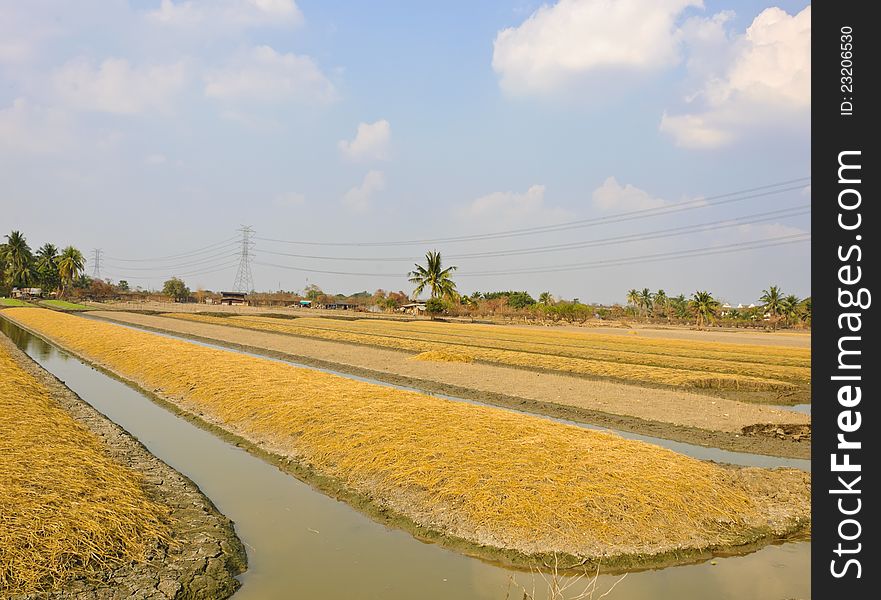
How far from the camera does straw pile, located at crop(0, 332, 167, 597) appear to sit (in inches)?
282

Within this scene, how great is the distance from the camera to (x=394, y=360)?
31.9m

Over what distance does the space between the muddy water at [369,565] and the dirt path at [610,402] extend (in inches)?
270

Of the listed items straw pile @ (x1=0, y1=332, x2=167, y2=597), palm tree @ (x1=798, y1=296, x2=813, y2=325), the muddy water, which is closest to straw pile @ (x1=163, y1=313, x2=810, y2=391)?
the muddy water

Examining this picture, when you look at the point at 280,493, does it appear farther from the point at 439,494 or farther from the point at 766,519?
the point at 766,519

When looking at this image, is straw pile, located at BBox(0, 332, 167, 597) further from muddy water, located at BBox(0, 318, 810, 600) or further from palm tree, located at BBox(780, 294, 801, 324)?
palm tree, located at BBox(780, 294, 801, 324)

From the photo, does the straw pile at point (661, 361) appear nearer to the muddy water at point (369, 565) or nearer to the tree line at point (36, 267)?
the muddy water at point (369, 565)

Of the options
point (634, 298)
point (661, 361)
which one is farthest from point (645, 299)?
point (661, 361)

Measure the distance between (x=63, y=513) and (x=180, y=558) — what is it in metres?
1.81

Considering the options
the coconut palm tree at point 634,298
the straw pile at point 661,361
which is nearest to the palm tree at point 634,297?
the coconut palm tree at point 634,298

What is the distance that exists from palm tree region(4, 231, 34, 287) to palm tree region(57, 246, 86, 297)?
630 centimetres

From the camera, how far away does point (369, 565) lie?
26.5ft

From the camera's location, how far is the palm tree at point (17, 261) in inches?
4948

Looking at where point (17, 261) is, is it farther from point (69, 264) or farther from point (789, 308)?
Answer: point (789, 308)
